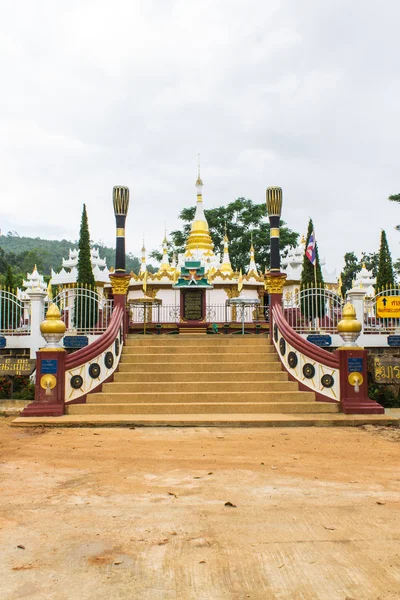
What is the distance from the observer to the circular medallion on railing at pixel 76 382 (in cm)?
1005

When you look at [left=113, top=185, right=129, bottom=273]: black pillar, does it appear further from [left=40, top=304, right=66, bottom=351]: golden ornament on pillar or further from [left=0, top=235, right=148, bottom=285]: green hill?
[left=0, top=235, right=148, bottom=285]: green hill

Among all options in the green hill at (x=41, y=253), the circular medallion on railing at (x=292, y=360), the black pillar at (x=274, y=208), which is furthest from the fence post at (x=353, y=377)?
the green hill at (x=41, y=253)

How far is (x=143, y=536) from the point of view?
3.87 meters

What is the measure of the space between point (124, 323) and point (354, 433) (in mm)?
6176

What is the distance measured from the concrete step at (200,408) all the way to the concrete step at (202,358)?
6.21 feet

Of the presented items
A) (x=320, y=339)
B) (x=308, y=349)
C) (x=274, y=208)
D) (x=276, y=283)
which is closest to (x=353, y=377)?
(x=308, y=349)

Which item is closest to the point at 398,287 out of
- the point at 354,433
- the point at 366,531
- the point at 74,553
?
the point at 354,433

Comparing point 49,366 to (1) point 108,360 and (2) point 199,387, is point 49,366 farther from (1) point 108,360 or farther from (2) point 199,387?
(2) point 199,387

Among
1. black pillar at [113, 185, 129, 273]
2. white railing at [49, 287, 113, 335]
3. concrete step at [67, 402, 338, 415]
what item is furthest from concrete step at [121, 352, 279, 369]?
black pillar at [113, 185, 129, 273]

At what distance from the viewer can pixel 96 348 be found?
10.6 metres

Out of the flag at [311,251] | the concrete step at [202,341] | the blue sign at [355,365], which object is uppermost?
the flag at [311,251]

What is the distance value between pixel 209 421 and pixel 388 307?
6.16 metres

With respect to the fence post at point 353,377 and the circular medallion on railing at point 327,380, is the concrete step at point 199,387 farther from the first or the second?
the fence post at point 353,377

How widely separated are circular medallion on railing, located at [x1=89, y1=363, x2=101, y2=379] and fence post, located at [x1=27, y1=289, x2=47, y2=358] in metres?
2.34
